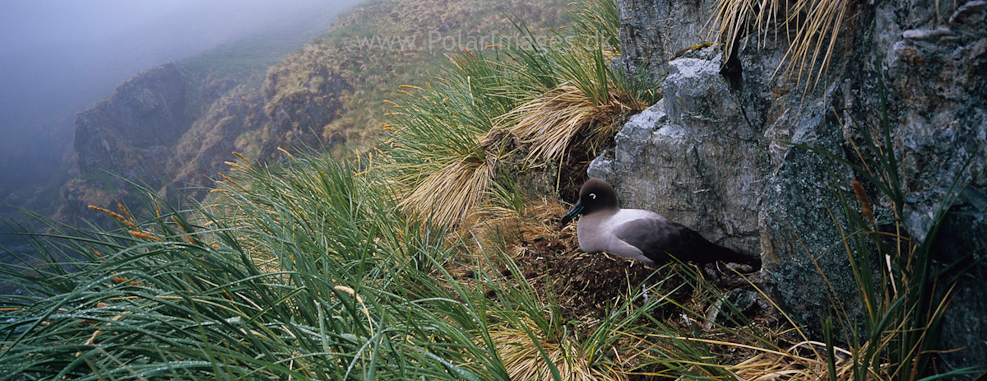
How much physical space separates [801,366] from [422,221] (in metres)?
2.78

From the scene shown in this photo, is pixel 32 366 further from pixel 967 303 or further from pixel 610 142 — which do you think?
pixel 610 142

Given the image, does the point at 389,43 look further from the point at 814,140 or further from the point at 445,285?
the point at 814,140

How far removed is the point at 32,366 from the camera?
1.27 meters

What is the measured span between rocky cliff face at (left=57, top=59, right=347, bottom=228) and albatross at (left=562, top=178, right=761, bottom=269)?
57.5 feet

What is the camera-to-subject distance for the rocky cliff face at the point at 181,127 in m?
21.5

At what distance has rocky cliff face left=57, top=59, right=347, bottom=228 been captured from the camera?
70.4 feet

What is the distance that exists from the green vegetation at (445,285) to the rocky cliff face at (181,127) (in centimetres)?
1596

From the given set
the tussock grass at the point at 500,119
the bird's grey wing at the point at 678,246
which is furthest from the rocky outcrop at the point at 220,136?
the bird's grey wing at the point at 678,246

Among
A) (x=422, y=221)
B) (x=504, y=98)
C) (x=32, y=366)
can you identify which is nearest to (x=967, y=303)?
(x=32, y=366)

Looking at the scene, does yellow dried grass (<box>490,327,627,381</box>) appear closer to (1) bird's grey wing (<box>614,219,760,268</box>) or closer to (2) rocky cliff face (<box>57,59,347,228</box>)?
(1) bird's grey wing (<box>614,219,760,268</box>)

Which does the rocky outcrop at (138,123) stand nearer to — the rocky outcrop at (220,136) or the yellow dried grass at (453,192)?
the rocky outcrop at (220,136)

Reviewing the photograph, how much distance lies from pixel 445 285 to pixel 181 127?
36147mm

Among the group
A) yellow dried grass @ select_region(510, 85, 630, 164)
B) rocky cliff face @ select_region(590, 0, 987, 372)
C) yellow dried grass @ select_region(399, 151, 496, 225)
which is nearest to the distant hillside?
yellow dried grass @ select_region(399, 151, 496, 225)

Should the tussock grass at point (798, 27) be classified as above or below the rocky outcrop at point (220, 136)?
above
